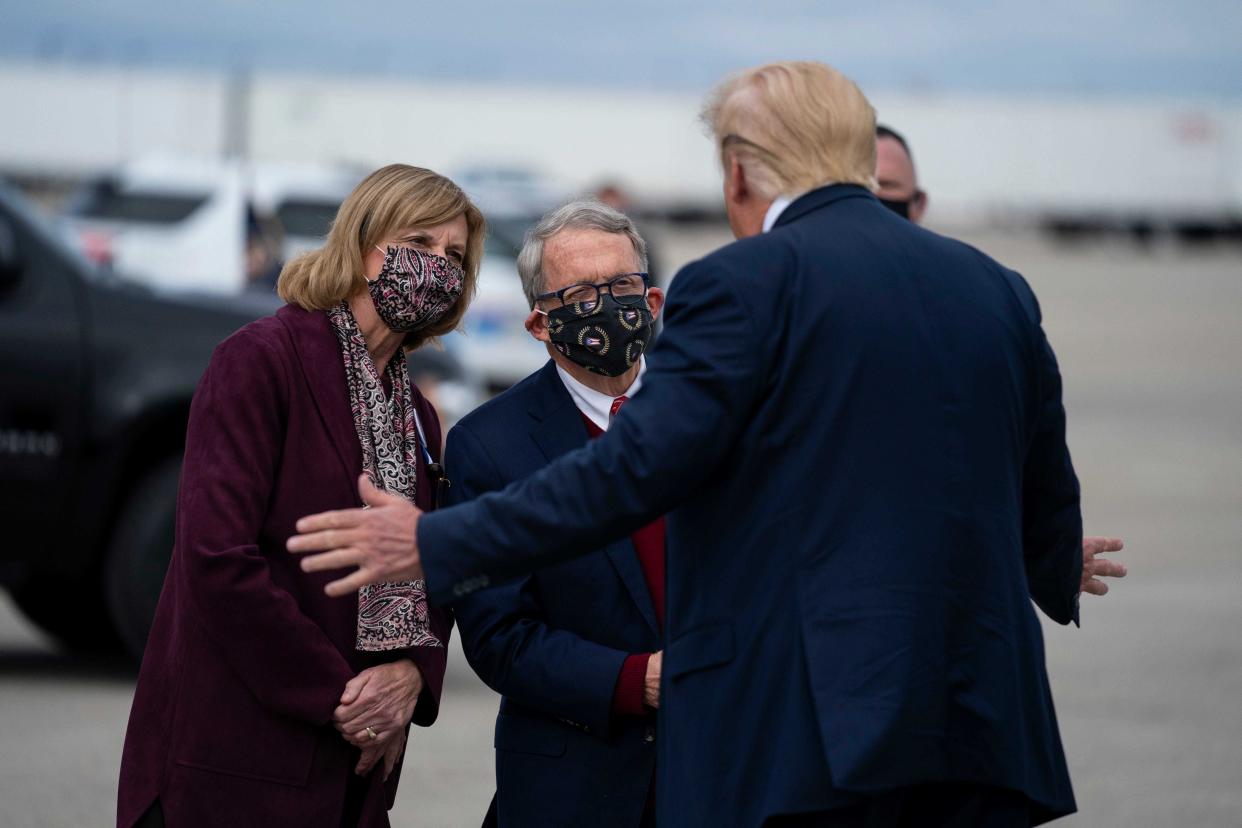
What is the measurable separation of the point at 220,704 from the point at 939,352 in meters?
1.49

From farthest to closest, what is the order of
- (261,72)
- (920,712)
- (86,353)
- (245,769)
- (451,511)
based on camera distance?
(261,72) < (86,353) < (245,769) < (451,511) < (920,712)

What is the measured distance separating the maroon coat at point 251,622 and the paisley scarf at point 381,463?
3 cm

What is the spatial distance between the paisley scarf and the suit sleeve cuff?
42 centimetres

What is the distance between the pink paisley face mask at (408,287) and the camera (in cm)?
356

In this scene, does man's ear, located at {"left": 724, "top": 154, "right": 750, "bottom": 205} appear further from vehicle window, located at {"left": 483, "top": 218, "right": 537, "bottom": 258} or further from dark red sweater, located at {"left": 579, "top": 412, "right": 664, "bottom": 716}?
vehicle window, located at {"left": 483, "top": 218, "right": 537, "bottom": 258}

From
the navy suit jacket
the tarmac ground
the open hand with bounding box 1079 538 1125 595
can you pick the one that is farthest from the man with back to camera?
the tarmac ground

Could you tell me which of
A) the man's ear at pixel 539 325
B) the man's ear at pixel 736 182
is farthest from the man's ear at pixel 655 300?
the man's ear at pixel 736 182

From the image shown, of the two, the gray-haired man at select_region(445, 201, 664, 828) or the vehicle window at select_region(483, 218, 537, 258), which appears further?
the vehicle window at select_region(483, 218, 537, 258)

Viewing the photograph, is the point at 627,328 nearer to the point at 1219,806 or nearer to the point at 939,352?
the point at 939,352

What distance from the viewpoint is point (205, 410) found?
3359 millimetres

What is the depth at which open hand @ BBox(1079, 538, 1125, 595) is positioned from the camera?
11.7 feet

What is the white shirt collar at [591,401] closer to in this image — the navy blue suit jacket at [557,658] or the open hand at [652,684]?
the navy blue suit jacket at [557,658]

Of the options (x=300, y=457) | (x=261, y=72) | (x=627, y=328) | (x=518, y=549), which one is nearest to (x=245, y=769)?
(x=300, y=457)

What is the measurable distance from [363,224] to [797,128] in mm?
1073
